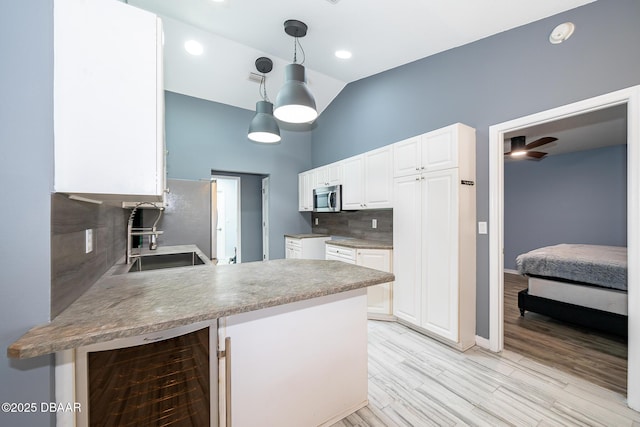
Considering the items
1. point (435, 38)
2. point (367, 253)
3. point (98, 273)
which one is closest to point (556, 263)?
point (367, 253)

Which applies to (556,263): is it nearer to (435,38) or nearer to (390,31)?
(435,38)

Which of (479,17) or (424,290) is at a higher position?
(479,17)

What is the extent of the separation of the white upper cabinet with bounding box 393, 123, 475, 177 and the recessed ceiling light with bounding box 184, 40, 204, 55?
2.85 m

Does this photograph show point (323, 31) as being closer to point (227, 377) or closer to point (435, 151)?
point (435, 151)

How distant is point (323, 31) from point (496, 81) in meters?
1.85

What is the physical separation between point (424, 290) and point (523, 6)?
8.62ft

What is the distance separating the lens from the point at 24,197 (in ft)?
2.72

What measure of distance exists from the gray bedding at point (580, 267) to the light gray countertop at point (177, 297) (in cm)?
278

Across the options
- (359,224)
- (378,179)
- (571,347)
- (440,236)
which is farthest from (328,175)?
(571,347)

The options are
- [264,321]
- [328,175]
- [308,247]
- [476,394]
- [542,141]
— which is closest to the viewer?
A: [264,321]

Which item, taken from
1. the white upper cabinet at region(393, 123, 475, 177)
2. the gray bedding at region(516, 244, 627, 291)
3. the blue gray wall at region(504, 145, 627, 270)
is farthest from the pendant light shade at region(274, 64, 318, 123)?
the blue gray wall at region(504, 145, 627, 270)

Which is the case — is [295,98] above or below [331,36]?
below

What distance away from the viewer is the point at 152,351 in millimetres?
912

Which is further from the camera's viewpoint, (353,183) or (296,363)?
(353,183)
